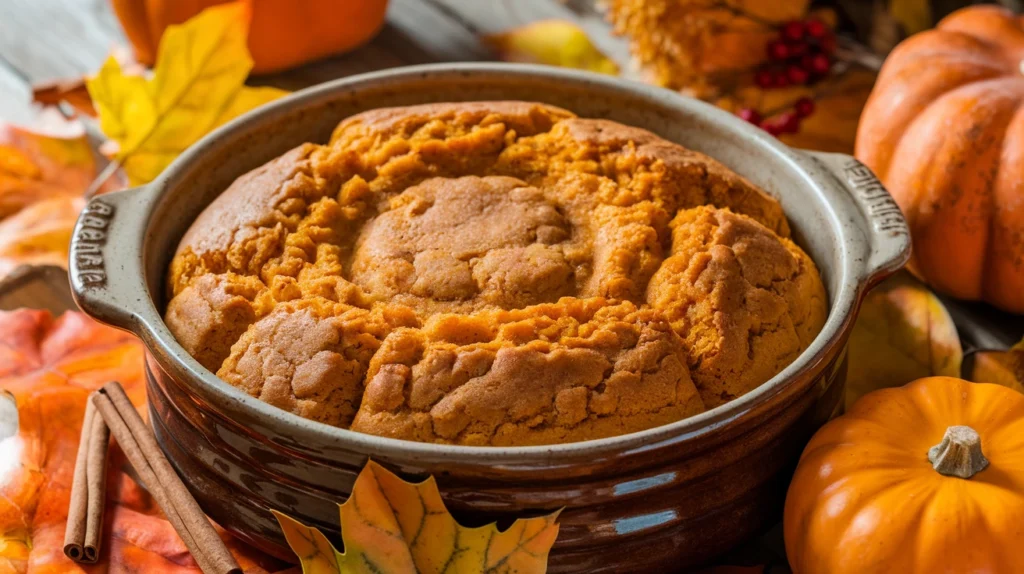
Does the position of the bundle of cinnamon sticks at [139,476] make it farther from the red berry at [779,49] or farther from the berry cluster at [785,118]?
the red berry at [779,49]

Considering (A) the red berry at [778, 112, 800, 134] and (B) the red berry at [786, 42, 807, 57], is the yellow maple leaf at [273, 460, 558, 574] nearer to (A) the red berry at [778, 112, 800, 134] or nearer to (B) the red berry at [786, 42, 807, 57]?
(A) the red berry at [778, 112, 800, 134]

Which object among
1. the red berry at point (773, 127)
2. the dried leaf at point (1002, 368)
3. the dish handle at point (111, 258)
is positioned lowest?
the dried leaf at point (1002, 368)

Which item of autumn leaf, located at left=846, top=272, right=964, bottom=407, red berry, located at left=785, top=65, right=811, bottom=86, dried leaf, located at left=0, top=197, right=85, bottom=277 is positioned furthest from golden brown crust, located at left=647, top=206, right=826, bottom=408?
dried leaf, located at left=0, top=197, right=85, bottom=277

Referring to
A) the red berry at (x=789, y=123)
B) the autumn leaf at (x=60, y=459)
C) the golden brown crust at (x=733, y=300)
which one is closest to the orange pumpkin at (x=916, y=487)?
the golden brown crust at (x=733, y=300)

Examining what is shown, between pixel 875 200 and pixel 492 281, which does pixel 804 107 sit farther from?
pixel 492 281

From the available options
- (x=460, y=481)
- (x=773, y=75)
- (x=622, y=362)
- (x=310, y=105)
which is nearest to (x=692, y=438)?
(x=622, y=362)

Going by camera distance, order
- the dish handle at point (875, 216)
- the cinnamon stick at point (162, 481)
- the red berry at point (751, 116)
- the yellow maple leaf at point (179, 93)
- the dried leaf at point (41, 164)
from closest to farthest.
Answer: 1. the cinnamon stick at point (162, 481)
2. the dish handle at point (875, 216)
3. the yellow maple leaf at point (179, 93)
4. the dried leaf at point (41, 164)
5. the red berry at point (751, 116)

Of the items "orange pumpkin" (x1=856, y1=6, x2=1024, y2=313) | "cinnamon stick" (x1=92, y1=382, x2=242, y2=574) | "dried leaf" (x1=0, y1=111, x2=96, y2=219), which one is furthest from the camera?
"dried leaf" (x1=0, y1=111, x2=96, y2=219)
